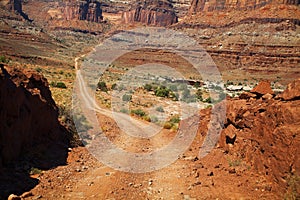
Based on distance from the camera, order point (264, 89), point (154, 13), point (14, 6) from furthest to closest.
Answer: point (154, 13) < point (14, 6) < point (264, 89)

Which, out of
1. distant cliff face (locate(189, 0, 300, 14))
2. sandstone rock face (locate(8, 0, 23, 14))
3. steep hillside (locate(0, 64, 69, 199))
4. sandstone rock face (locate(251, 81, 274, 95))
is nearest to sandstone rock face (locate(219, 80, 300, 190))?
sandstone rock face (locate(251, 81, 274, 95))

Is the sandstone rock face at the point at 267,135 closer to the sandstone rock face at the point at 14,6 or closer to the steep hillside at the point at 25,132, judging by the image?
the steep hillside at the point at 25,132

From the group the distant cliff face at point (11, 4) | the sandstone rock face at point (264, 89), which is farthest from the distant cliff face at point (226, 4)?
the sandstone rock face at point (264, 89)

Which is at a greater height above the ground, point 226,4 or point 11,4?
point 226,4

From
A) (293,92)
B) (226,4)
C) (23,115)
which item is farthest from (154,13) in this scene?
(293,92)

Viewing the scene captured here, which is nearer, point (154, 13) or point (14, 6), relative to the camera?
point (14, 6)

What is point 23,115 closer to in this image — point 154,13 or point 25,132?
point 25,132

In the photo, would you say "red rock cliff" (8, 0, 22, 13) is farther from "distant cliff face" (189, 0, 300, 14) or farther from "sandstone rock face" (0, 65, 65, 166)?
"sandstone rock face" (0, 65, 65, 166)
